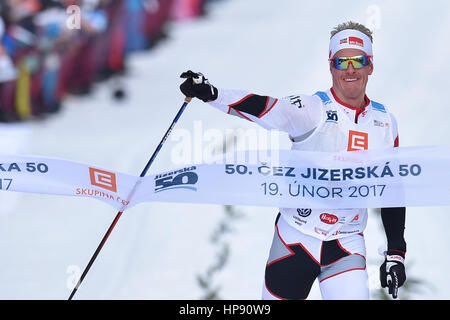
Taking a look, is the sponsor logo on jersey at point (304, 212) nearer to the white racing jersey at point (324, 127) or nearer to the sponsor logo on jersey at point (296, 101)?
the white racing jersey at point (324, 127)

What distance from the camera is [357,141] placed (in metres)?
4.12

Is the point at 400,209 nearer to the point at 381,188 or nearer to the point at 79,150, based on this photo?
the point at 381,188

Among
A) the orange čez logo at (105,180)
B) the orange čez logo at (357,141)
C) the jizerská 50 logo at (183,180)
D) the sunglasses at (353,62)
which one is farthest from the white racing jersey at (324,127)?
the orange čez logo at (105,180)

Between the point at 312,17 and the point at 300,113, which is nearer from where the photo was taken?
the point at 300,113

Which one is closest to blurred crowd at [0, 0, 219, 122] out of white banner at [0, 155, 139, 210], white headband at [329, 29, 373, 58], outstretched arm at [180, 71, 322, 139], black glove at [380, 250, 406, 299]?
white banner at [0, 155, 139, 210]

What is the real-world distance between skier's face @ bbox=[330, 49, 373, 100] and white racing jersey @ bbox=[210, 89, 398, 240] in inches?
2.3

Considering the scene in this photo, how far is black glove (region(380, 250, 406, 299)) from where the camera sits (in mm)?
4074

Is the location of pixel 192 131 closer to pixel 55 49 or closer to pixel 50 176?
pixel 55 49

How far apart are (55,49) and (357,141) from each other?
24.6 ft

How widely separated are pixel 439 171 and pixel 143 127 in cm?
619

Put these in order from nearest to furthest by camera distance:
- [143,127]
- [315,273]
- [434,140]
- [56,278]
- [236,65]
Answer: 1. [315,273]
2. [56,278]
3. [434,140]
4. [143,127]
5. [236,65]

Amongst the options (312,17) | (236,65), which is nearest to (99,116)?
(236,65)

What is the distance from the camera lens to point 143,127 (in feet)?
33.2
